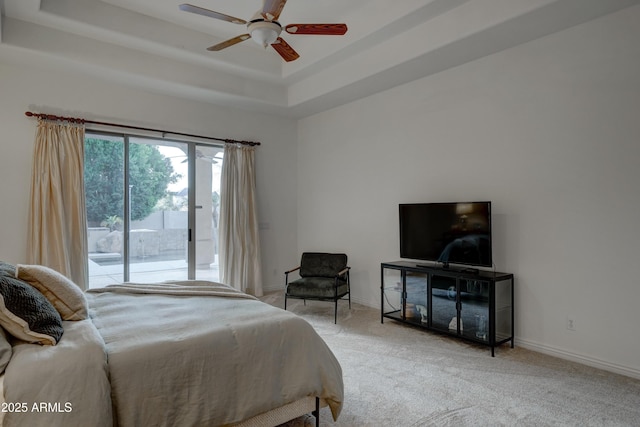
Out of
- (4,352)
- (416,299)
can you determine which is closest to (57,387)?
(4,352)

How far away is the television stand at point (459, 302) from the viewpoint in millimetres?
3570

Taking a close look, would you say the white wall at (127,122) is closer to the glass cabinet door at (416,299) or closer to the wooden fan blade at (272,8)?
the glass cabinet door at (416,299)

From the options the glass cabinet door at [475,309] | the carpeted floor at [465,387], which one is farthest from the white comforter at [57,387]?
the glass cabinet door at [475,309]

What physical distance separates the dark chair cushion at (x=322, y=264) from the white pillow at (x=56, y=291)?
3327mm

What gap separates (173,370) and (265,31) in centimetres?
248

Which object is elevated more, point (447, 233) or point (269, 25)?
point (269, 25)

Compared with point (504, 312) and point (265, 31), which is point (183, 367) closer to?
point (265, 31)

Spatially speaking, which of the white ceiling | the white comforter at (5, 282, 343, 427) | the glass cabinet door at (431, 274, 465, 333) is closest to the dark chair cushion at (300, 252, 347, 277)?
the glass cabinet door at (431, 274, 465, 333)

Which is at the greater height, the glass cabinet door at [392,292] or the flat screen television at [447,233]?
the flat screen television at [447,233]

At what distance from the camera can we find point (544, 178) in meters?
3.57

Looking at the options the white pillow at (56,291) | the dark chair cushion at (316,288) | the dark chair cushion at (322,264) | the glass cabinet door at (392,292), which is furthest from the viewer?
the dark chair cushion at (322,264)

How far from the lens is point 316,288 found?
4.64 m

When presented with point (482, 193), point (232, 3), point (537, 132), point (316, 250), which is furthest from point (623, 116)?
point (316, 250)

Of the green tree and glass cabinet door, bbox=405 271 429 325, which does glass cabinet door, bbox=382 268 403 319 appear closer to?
glass cabinet door, bbox=405 271 429 325
